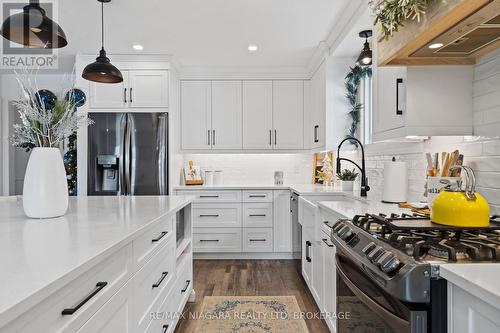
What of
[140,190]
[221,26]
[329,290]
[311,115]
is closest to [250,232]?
[140,190]

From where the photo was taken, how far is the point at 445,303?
2.88ft

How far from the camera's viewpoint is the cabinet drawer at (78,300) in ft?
2.25

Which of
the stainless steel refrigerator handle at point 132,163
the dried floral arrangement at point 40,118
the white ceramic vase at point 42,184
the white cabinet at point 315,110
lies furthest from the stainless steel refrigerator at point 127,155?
→ the white ceramic vase at point 42,184

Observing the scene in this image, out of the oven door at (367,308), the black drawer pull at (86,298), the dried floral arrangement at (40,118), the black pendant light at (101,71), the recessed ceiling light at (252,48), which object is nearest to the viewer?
the black drawer pull at (86,298)

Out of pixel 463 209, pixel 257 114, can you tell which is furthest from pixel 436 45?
pixel 257 114

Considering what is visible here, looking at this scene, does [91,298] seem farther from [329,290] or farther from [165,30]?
[165,30]

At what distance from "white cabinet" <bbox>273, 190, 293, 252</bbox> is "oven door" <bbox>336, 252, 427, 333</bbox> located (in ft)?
7.77

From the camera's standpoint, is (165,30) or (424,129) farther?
(165,30)

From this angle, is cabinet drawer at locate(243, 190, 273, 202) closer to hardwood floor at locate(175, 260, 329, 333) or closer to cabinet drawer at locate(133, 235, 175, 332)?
hardwood floor at locate(175, 260, 329, 333)

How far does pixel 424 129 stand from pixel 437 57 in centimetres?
37

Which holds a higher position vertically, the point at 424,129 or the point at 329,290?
the point at 424,129

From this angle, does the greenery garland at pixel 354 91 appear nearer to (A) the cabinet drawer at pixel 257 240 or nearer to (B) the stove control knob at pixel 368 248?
(A) the cabinet drawer at pixel 257 240

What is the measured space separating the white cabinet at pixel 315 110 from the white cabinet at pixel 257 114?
494mm

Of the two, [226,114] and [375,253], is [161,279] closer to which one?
[375,253]
